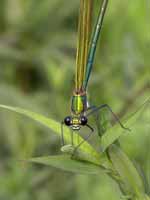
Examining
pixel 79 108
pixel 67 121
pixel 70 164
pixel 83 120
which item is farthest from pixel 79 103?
pixel 70 164

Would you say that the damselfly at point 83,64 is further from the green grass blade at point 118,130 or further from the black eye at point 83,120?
the green grass blade at point 118,130

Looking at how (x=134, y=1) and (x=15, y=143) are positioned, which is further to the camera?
(x=15, y=143)

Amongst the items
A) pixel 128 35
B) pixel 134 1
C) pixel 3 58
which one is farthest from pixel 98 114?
pixel 3 58

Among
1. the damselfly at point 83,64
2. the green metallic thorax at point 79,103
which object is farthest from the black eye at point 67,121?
the green metallic thorax at point 79,103

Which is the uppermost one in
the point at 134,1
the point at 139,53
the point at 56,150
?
the point at 134,1

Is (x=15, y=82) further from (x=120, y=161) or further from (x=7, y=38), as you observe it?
(x=120, y=161)
